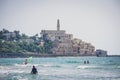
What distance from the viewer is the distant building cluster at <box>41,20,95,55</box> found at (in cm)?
12975

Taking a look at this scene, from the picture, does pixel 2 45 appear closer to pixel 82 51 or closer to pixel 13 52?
pixel 13 52

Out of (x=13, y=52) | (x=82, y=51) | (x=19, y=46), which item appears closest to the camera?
(x=13, y=52)

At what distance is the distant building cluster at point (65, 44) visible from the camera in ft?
426

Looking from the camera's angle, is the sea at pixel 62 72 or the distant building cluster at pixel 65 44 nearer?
the sea at pixel 62 72

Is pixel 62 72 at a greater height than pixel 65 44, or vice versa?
pixel 65 44

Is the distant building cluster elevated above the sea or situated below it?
above

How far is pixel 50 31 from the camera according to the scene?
5359 inches

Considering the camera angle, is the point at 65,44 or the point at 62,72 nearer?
the point at 62,72

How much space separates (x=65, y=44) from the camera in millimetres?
130375

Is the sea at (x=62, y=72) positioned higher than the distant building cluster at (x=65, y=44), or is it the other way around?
the distant building cluster at (x=65, y=44)

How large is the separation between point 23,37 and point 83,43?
910 inches

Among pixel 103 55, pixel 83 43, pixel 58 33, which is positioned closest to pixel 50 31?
pixel 58 33

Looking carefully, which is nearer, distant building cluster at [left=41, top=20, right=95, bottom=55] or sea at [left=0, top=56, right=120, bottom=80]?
sea at [left=0, top=56, right=120, bottom=80]

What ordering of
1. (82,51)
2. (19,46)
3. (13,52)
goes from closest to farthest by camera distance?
(13,52), (19,46), (82,51)
